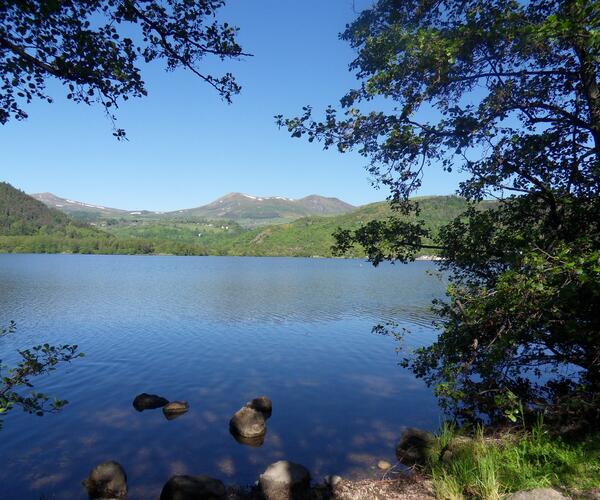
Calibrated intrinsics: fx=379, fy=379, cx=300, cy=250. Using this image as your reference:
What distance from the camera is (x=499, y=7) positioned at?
9.97 meters

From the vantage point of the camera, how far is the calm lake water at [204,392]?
1670cm

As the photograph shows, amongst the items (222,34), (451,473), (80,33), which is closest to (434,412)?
(451,473)

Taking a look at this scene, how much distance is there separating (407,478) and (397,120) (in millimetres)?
11855

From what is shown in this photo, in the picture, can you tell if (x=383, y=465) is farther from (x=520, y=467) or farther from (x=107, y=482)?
(x=107, y=482)

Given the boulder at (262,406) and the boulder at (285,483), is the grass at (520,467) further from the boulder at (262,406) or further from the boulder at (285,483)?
the boulder at (262,406)

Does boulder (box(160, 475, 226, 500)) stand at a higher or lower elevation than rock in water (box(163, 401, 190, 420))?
higher

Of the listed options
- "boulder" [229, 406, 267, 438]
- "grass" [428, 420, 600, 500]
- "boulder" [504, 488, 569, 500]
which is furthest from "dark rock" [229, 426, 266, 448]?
"boulder" [504, 488, 569, 500]

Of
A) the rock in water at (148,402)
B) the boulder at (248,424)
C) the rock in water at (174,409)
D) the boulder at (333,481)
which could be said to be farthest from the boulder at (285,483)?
the rock in water at (148,402)

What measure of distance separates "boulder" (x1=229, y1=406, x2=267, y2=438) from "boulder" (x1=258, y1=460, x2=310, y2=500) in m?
5.52

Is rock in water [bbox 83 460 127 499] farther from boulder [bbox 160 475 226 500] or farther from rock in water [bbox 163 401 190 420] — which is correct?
rock in water [bbox 163 401 190 420]

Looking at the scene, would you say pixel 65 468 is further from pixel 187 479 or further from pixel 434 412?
pixel 434 412

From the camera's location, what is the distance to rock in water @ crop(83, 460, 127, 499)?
554 inches

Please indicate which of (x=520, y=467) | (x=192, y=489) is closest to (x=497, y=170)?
(x=520, y=467)

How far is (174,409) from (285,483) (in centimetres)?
1130
